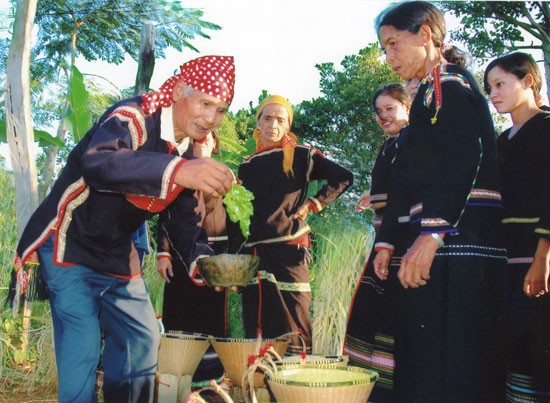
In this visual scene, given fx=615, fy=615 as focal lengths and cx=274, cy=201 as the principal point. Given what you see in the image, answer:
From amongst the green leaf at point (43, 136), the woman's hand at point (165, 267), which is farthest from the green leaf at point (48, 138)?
the woman's hand at point (165, 267)

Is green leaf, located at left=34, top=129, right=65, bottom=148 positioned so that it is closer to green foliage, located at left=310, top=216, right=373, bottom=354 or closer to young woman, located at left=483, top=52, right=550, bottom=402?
green foliage, located at left=310, top=216, right=373, bottom=354

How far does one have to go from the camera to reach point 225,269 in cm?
310

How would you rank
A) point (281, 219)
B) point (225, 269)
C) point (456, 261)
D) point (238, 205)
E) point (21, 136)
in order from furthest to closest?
point (21, 136)
point (281, 219)
point (238, 205)
point (225, 269)
point (456, 261)

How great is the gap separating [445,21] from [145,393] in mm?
2149

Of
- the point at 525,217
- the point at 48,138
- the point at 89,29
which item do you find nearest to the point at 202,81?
the point at 525,217

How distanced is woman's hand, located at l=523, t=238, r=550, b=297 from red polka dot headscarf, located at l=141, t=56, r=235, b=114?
156cm

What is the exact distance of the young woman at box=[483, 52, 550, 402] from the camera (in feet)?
8.49

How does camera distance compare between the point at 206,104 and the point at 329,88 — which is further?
the point at 329,88

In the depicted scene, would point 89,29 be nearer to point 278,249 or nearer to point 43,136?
point 43,136

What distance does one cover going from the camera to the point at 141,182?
7.68ft

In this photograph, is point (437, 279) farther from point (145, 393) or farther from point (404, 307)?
point (145, 393)

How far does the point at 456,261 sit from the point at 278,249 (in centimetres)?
212

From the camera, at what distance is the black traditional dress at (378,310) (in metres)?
2.97

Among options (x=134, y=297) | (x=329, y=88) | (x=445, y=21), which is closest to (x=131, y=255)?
(x=134, y=297)
